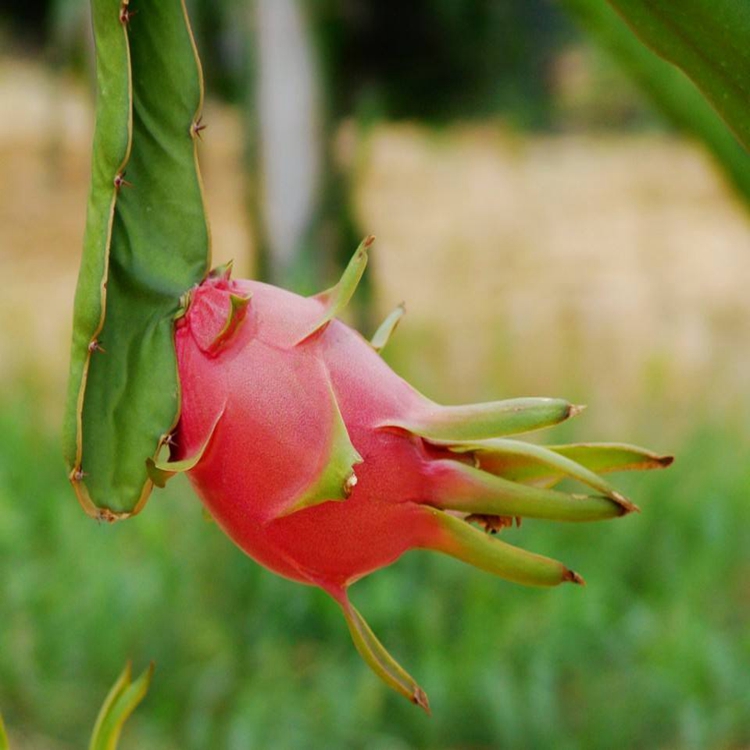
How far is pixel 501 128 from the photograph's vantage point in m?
7.22

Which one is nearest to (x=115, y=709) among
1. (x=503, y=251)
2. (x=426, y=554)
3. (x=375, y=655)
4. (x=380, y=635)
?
(x=375, y=655)

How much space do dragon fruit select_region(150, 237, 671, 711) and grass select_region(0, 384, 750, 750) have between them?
157 centimetres

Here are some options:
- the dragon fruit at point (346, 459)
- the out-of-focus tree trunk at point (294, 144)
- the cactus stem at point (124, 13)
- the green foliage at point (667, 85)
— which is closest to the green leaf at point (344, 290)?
the dragon fruit at point (346, 459)

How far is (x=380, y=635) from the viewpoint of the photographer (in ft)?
6.99

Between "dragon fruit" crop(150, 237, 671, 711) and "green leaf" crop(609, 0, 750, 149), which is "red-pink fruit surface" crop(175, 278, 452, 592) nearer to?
"dragon fruit" crop(150, 237, 671, 711)

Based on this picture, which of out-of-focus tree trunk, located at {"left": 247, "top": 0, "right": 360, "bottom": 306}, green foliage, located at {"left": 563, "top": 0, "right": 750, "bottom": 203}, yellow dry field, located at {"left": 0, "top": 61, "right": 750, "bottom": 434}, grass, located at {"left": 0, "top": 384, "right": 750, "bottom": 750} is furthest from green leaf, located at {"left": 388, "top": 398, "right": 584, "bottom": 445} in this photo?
out-of-focus tree trunk, located at {"left": 247, "top": 0, "right": 360, "bottom": 306}

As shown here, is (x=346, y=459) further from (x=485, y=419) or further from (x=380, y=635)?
(x=380, y=635)

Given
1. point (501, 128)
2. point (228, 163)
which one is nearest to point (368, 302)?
point (228, 163)

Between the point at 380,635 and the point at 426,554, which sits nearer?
the point at 380,635

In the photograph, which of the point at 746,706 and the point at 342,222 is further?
the point at 342,222

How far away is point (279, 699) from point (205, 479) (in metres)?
1.65

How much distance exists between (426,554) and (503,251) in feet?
9.85

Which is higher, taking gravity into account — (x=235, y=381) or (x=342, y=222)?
(x=235, y=381)

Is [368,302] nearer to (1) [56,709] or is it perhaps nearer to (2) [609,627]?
(2) [609,627]
